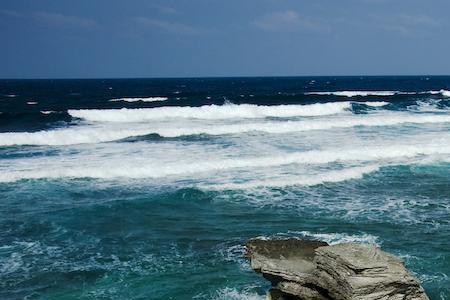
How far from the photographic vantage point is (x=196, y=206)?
17.0 meters

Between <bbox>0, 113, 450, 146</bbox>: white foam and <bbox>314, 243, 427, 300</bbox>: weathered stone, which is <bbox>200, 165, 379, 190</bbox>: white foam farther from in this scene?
<bbox>0, 113, 450, 146</bbox>: white foam

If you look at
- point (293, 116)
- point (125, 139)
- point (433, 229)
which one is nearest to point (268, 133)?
point (125, 139)

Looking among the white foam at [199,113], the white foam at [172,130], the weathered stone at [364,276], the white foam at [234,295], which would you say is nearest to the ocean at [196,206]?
the white foam at [234,295]

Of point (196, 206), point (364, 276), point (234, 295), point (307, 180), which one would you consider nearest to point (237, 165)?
point (307, 180)

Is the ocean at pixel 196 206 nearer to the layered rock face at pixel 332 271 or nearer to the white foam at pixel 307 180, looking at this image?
the white foam at pixel 307 180

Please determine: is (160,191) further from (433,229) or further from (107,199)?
(433,229)

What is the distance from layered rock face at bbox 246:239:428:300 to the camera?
302 inches

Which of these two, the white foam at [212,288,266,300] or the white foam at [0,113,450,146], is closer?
the white foam at [212,288,266,300]

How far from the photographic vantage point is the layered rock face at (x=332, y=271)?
767 centimetres

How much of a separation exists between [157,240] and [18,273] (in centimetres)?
357

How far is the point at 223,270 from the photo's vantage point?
38.3 ft

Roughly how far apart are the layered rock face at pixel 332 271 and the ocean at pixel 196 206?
1.54 m

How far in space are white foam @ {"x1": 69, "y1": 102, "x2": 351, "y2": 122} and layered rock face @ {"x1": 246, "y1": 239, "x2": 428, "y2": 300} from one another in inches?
1510

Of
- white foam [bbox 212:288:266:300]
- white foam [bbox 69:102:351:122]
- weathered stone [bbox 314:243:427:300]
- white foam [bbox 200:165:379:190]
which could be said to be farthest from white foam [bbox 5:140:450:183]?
white foam [bbox 69:102:351:122]
